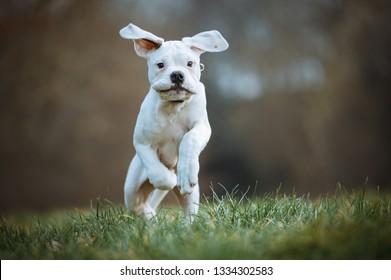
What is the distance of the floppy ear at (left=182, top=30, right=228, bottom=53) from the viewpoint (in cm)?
397

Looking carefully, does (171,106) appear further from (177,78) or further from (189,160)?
(189,160)

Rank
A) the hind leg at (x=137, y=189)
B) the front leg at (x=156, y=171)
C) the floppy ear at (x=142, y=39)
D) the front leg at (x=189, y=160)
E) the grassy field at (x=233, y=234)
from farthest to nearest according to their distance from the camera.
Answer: the hind leg at (x=137, y=189) → the floppy ear at (x=142, y=39) → the front leg at (x=156, y=171) → the front leg at (x=189, y=160) → the grassy field at (x=233, y=234)

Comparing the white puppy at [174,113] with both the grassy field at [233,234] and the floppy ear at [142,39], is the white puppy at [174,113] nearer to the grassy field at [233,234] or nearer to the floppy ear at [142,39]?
the floppy ear at [142,39]

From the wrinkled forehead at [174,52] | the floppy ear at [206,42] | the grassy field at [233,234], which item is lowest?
the grassy field at [233,234]

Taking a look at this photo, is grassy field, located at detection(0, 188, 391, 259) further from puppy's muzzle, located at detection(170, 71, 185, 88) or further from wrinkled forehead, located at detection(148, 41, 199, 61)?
wrinkled forehead, located at detection(148, 41, 199, 61)

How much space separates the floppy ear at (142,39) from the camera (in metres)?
3.93

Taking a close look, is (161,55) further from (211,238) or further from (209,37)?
(211,238)

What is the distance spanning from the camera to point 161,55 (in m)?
3.85

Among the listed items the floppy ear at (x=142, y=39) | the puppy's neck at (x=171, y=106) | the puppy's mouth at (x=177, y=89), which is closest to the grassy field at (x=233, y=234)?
the puppy's neck at (x=171, y=106)

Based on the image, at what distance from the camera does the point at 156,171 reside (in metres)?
3.82

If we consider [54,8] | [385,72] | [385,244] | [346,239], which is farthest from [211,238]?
[54,8]

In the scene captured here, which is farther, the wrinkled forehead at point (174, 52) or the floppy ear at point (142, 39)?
the floppy ear at point (142, 39)

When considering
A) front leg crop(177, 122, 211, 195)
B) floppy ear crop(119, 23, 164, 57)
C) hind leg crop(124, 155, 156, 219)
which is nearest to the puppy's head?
floppy ear crop(119, 23, 164, 57)

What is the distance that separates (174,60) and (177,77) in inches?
8.2
